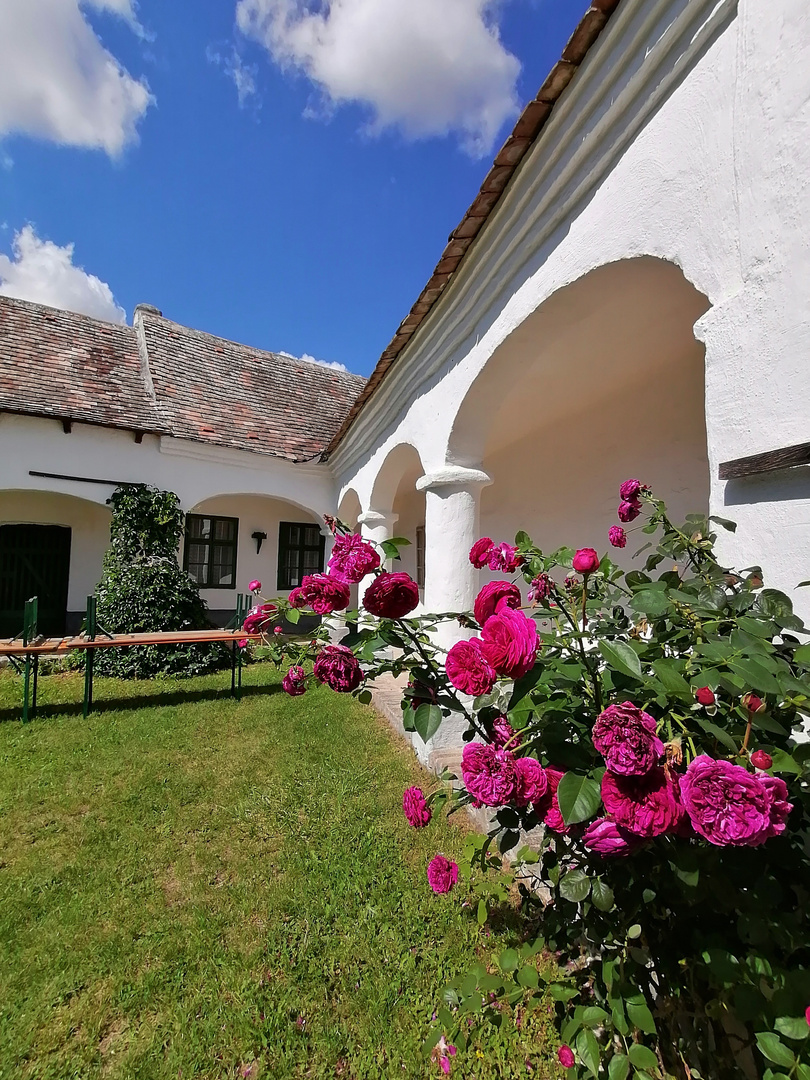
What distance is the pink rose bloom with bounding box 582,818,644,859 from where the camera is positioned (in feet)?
2.85

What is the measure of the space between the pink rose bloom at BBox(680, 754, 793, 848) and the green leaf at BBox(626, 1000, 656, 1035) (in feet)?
1.70

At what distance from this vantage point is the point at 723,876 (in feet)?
3.13

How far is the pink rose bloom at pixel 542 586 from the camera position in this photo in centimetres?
125

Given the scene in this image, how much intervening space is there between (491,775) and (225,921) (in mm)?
2118

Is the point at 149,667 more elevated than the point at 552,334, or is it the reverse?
the point at 552,334

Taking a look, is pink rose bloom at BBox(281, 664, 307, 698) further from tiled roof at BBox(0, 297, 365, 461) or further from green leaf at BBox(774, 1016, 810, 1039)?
tiled roof at BBox(0, 297, 365, 461)

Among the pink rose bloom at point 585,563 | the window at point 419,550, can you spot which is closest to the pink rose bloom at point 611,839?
the pink rose bloom at point 585,563

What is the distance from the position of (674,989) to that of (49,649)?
5.75 meters

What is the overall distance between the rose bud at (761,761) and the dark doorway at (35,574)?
420 inches

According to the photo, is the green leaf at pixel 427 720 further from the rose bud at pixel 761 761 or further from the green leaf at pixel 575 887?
the rose bud at pixel 761 761

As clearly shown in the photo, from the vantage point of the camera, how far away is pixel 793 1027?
86 centimetres


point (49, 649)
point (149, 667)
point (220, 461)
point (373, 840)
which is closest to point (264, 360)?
point (220, 461)

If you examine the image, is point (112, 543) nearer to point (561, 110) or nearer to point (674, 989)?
point (561, 110)

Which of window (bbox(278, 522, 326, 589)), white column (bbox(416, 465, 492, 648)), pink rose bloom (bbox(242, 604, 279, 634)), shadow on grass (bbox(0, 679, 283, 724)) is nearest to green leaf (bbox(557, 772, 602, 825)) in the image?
pink rose bloom (bbox(242, 604, 279, 634))
